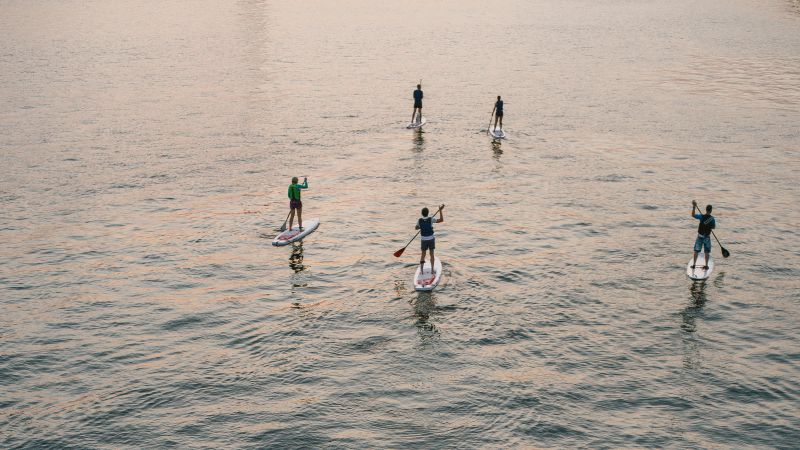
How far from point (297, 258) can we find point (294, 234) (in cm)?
185

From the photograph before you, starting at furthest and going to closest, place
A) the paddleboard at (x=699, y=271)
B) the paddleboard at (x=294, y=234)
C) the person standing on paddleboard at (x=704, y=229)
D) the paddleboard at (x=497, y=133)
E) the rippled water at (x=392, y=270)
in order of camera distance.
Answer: the paddleboard at (x=497, y=133), the paddleboard at (x=294, y=234), the paddleboard at (x=699, y=271), the person standing on paddleboard at (x=704, y=229), the rippled water at (x=392, y=270)

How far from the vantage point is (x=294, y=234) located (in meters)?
30.9

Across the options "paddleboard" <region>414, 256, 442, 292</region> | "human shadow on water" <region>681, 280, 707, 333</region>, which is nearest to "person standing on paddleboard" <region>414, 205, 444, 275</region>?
"paddleboard" <region>414, 256, 442, 292</region>

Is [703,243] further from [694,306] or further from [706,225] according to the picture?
[694,306]

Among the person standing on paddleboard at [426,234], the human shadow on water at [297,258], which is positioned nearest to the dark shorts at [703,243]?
the person standing on paddleboard at [426,234]

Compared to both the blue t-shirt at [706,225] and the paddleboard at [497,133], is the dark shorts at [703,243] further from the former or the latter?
the paddleboard at [497,133]

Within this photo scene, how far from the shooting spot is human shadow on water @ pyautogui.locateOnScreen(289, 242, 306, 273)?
28.4 m

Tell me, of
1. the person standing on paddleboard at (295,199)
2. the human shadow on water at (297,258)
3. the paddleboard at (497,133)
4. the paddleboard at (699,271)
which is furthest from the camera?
the paddleboard at (497,133)

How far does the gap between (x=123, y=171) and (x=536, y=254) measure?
81.9ft

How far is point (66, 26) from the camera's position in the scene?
11656 centimetres

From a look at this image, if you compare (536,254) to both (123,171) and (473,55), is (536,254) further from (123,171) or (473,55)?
(473,55)

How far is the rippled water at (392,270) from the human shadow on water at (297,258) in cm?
11

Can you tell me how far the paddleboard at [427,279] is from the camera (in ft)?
84.3

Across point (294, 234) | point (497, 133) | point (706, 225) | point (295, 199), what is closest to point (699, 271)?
point (706, 225)
